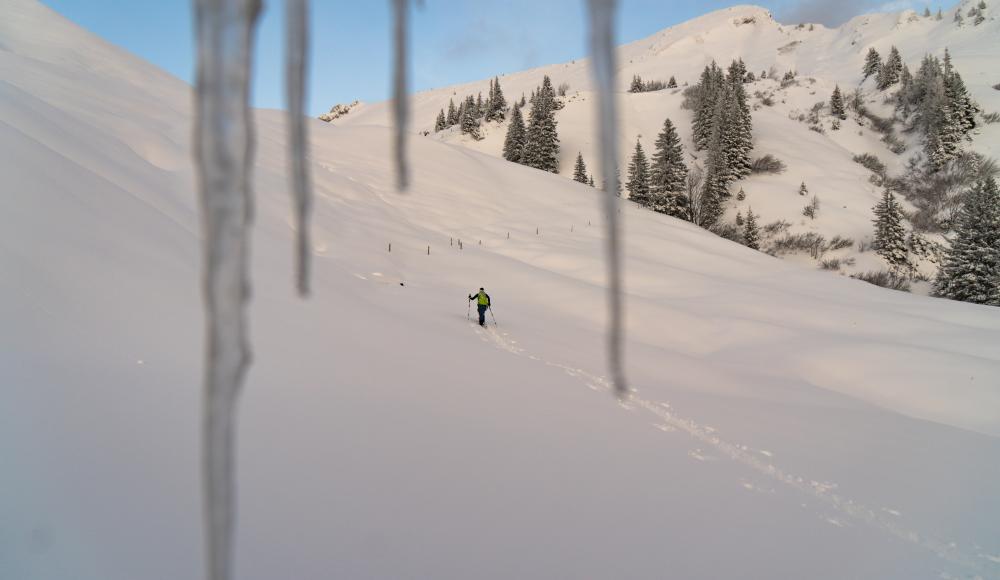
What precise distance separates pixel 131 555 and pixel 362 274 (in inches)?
486

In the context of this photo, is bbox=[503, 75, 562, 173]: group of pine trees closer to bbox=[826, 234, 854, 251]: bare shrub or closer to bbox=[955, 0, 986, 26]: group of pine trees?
bbox=[826, 234, 854, 251]: bare shrub

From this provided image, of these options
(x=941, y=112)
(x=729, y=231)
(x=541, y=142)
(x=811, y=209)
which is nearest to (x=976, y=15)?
(x=941, y=112)

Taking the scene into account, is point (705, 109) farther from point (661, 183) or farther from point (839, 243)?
point (839, 243)

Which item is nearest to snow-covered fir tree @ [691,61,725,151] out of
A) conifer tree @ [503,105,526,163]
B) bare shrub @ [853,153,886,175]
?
bare shrub @ [853,153,886,175]

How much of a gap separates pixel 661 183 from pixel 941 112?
2626 cm

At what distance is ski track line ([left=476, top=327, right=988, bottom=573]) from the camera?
17.3ft

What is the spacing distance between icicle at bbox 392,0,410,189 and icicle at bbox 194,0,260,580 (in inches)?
10.7

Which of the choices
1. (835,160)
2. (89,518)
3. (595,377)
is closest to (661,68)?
(835,160)

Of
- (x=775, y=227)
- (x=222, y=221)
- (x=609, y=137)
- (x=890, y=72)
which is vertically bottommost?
(x=222, y=221)

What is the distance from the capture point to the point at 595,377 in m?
9.48

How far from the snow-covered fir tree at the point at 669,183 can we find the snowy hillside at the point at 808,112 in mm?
5421

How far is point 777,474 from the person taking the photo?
20.9 ft

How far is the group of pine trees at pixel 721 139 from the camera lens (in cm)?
4447

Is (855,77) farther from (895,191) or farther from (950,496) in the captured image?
(950,496)
